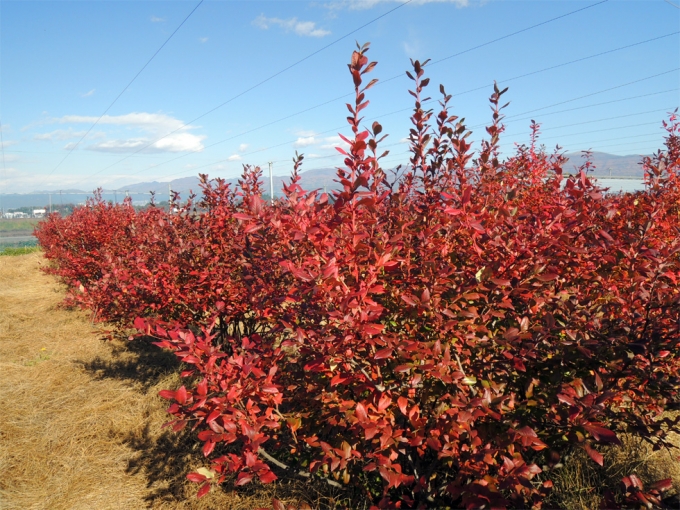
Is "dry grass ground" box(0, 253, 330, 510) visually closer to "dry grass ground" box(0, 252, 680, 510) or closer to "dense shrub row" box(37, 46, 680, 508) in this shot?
"dry grass ground" box(0, 252, 680, 510)

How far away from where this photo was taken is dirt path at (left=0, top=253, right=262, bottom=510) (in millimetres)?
2910

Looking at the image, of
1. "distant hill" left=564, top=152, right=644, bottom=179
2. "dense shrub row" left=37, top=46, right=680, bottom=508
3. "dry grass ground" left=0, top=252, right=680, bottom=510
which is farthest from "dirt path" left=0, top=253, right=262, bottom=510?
"distant hill" left=564, top=152, right=644, bottom=179

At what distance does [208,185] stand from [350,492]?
2698 mm

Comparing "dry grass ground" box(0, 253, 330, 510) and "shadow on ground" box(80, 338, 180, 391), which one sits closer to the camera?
"dry grass ground" box(0, 253, 330, 510)

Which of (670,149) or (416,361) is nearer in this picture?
(416,361)

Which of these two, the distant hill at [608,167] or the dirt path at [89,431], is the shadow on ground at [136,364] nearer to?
the dirt path at [89,431]

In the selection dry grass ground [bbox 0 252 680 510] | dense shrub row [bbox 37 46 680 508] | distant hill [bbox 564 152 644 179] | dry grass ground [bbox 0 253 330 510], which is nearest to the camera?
dense shrub row [bbox 37 46 680 508]

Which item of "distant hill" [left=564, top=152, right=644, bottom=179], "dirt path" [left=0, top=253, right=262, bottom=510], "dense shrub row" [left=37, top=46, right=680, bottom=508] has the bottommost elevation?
"dirt path" [left=0, top=253, right=262, bottom=510]

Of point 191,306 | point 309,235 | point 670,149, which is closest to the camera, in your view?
point 309,235

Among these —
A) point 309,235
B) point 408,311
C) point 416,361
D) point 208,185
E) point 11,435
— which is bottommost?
point 11,435

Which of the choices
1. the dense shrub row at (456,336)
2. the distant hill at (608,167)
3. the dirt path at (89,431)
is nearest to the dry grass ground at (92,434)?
the dirt path at (89,431)

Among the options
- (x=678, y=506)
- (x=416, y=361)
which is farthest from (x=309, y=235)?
(x=678, y=506)

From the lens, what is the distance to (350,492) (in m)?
2.49

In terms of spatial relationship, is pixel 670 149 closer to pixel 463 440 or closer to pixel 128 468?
pixel 463 440
